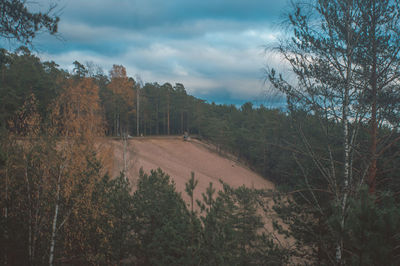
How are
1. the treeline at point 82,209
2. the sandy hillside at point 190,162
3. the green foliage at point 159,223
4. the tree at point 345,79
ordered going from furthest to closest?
the sandy hillside at point 190,162 < the treeline at point 82,209 < the green foliage at point 159,223 < the tree at point 345,79

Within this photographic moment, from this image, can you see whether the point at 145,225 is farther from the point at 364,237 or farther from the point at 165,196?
the point at 364,237

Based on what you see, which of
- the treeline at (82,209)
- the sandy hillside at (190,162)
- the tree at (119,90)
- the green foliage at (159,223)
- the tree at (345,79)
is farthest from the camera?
the tree at (119,90)

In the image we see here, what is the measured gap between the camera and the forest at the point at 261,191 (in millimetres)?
4855

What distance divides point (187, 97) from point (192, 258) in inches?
1839

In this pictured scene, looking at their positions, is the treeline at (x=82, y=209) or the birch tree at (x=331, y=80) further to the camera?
the treeline at (x=82, y=209)

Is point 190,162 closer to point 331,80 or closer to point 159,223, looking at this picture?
point 159,223

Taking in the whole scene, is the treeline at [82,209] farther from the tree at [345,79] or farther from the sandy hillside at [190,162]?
the sandy hillside at [190,162]

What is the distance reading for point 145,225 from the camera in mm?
10109

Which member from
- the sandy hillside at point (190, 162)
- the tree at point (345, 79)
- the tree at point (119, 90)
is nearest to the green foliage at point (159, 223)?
the tree at point (345, 79)

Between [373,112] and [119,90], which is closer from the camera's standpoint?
[373,112]

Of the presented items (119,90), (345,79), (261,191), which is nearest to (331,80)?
(345,79)

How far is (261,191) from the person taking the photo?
24.3 feet

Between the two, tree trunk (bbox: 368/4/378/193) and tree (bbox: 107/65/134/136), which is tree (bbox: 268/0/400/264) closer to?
tree trunk (bbox: 368/4/378/193)

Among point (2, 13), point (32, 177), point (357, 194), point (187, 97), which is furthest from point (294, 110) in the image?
point (187, 97)
